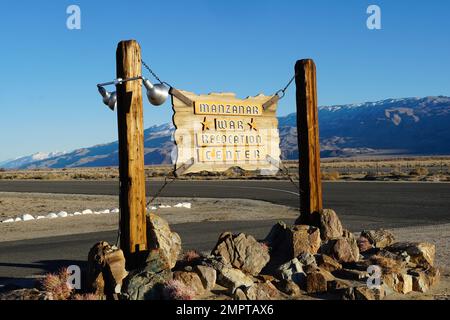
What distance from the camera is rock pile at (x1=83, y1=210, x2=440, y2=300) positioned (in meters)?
6.93

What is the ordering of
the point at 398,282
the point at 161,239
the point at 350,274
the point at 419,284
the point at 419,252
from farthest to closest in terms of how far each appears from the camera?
1. the point at 419,252
2. the point at 161,239
3. the point at 350,274
4. the point at 419,284
5. the point at 398,282

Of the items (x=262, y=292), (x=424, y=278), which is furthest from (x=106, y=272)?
(x=424, y=278)

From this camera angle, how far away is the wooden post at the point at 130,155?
307 inches

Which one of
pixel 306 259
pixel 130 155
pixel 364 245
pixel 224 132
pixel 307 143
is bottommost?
pixel 364 245

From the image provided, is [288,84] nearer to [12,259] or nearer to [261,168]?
[261,168]

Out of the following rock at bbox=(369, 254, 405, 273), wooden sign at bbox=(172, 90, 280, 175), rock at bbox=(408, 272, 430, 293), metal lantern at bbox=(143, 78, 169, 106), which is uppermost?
metal lantern at bbox=(143, 78, 169, 106)

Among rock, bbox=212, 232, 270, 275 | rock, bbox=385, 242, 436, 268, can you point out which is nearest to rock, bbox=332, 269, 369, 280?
rock, bbox=212, 232, 270, 275

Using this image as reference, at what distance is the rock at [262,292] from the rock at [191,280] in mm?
587

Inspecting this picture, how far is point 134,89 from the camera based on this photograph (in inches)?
309

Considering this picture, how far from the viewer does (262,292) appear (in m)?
6.96

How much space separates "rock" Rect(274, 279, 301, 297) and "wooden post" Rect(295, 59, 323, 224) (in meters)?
2.61

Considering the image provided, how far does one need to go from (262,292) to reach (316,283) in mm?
893

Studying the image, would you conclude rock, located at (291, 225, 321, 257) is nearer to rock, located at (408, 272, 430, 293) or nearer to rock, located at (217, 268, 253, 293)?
rock, located at (217, 268, 253, 293)

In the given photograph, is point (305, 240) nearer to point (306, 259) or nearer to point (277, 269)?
point (306, 259)
